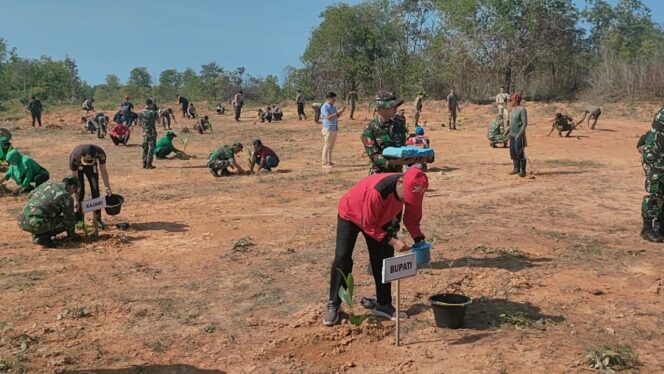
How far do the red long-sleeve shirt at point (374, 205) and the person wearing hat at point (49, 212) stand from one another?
4158 mm

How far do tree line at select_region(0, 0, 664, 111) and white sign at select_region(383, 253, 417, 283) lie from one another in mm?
26184

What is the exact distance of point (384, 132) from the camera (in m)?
5.59

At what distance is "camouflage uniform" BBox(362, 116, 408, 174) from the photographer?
219 inches

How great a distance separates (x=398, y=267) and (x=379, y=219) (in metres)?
0.41

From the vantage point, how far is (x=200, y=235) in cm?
767

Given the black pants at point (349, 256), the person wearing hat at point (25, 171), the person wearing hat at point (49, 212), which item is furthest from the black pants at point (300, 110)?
the black pants at point (349, 256)

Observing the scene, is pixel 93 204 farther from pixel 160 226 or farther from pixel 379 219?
pixel 379 219

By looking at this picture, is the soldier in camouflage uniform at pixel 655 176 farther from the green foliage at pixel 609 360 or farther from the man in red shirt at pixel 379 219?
the man in red shirt at pixel 379 219

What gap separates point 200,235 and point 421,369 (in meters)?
4.49

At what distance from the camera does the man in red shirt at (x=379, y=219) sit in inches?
162

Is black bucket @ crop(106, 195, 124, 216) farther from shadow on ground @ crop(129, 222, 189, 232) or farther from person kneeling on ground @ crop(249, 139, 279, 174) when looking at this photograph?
person kneeling on ground @ crop(249, 139, 279, 174)

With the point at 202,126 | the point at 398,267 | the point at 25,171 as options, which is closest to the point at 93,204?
the point at 25,171

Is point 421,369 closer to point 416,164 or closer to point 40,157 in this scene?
point 416,164

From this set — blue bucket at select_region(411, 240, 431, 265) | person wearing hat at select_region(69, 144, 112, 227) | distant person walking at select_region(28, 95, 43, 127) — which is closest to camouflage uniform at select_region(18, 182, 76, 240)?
person wearing hat at select_region(69, 144, 112, 227)
